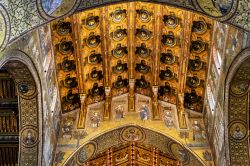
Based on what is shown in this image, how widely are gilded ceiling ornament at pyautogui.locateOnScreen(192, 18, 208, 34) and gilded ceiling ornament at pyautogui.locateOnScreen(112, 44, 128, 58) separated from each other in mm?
2995

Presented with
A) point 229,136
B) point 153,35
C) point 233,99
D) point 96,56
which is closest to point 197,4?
point 233,99

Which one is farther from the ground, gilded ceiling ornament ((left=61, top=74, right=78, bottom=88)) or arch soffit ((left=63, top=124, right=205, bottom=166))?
gilded ceiling ornament ((left=61, top=74, right=78, bottom=88))

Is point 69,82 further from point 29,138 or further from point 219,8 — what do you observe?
point 219,8

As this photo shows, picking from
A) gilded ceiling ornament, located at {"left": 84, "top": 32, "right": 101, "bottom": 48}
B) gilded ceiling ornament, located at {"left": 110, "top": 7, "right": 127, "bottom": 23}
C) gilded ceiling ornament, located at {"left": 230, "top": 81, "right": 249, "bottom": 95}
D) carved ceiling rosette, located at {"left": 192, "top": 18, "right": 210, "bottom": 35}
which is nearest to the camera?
gilded ceiling ornament, located at {"left": 230, "top": 81, "right": 249, "bottom": 95}

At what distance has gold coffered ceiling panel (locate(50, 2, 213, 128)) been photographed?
15102mm

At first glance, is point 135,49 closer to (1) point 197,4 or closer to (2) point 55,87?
(2) point 55,87

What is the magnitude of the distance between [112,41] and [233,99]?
209 inches

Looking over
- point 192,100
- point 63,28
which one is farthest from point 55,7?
point 192,100

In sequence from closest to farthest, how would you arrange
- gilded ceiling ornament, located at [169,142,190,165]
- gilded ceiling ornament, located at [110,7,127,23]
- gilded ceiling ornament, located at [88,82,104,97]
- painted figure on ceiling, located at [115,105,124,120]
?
gilded ceiling ornament, located at [110,7,127,23]
gilded ceiling ornament, located at [169,142,190,165]
painted figure on ceiling, located at [115,105,124,120]
gilded ceiling ornament, located at [88,82,104,97]

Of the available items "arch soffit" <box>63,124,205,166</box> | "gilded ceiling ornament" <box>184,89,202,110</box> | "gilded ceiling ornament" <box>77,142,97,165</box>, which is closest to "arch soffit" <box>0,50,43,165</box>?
"arch soffit" <box>63,124,205,166</box>

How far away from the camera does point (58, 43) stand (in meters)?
15.1

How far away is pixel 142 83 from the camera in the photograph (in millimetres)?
17672

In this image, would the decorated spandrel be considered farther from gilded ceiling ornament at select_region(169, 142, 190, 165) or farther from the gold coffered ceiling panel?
gilded ceiling ornament at select_region(169, 142, 190, 165)

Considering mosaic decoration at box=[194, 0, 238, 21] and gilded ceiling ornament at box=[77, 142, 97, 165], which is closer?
mosaic decoration at box=[194, 0, 238, 21]
